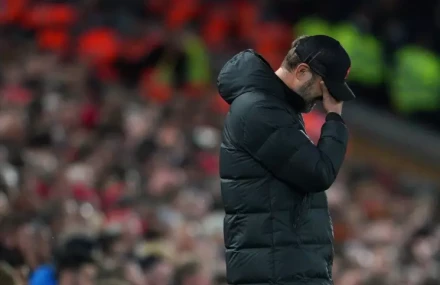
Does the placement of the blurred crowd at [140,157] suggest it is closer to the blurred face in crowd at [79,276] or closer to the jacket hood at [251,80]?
the blurred face in crowd at [79,276]

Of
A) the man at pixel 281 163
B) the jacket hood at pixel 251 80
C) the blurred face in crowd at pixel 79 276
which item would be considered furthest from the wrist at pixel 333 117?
the blurred face in crowd at pixel 79 276

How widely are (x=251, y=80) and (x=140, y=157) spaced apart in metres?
6.18

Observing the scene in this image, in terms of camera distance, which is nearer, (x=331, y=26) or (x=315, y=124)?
(x=315, y=124)

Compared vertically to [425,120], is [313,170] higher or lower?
higher

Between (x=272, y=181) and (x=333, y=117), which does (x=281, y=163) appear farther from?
(x=333, y=117)

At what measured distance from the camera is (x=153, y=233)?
31.2 ft

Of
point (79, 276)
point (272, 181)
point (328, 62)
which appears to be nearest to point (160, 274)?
point (79, 276)

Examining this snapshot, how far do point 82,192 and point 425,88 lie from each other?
4957mm

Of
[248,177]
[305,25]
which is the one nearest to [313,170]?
[248,177]

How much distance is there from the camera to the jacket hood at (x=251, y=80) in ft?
17.6

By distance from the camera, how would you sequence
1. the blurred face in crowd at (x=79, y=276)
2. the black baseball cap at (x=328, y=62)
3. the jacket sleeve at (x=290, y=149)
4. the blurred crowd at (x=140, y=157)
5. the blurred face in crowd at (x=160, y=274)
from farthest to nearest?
the blurred crowd at (x=140, y=157) → the blurred face in crowd at (x=160, y=274) → the blurred face in crowd at (x=79, y=276) → the black baseball cap at (x=328, y=62) → the jacket sleeve at (x=290, y=149)

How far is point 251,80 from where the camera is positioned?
5.37 m

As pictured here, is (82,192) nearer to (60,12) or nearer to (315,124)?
(315,124)

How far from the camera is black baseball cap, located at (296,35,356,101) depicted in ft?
17.5
